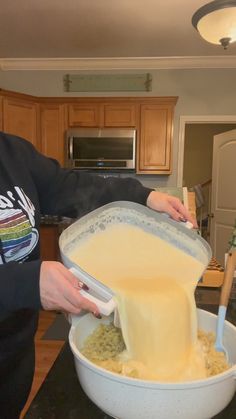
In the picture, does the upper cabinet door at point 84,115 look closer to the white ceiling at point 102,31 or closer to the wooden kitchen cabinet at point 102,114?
the wooden kitchen cabinet at point 102,114

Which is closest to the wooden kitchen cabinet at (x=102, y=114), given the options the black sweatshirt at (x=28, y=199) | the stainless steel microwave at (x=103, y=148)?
the stainless steel microwave at (x=103, y=148)

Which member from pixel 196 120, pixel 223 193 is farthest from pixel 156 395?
pixel 223 193

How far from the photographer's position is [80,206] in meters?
0.98

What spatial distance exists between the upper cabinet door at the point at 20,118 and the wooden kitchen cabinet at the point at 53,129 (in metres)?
0.09

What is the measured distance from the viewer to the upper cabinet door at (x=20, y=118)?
3476 millimetres

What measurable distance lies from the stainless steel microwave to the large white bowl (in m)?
3.11

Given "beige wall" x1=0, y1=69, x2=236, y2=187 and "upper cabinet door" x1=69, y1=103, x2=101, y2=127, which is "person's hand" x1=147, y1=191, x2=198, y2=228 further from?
"beige wall" x1=0, y1=69, x2=236, y2=187

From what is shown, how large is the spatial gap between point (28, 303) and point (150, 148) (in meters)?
3.25

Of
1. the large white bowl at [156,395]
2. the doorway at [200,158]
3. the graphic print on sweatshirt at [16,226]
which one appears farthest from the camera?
the doorway at [200,158]

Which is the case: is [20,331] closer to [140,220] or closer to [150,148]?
[140,220]

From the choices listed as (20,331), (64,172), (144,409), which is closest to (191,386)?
(144,409)

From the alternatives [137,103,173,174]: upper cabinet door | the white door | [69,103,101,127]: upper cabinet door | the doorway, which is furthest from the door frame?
the doorway

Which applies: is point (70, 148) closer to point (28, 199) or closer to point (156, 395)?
point (28, 199)

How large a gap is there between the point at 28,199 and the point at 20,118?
9.72ft
